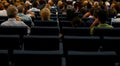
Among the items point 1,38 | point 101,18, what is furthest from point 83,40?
point 101,18

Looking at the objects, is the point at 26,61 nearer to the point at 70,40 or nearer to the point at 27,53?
the point at 27,53

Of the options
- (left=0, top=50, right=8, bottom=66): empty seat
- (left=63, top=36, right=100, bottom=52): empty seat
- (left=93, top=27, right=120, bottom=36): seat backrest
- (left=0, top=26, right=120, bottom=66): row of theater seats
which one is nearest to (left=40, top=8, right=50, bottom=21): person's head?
(left=0, top=26, right=120, bottom=66): row of theater seats

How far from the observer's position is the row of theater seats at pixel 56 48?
4289mm

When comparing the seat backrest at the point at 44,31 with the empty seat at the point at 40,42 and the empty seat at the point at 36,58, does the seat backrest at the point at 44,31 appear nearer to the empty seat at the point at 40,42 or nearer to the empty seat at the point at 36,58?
the empty seat at the point at 40,42

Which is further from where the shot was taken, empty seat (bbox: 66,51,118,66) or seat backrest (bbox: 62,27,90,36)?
seat backrest (bbox: 62,27,90,36)

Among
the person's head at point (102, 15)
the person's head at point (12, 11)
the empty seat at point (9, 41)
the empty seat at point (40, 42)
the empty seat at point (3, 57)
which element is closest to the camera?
the empty seat at point (3, 57)

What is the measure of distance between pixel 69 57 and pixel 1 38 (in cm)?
215

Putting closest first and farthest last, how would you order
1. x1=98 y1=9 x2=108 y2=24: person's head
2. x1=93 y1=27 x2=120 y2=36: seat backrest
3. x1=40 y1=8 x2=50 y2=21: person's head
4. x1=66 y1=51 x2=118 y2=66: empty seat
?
x1=66 y1=51 x2=118 y2=66: empty seat → x1=93 y1=27 x2=120 y2=36: seat backrest → x1=98 y1=9 x2=108 y2=24: person's head → x1=40 y1=8 x2=50 y2=21: person's head

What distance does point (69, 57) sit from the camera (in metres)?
4.31

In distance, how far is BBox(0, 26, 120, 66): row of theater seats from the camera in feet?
14.1

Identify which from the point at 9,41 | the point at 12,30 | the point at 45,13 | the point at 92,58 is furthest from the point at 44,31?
the point at 92,58

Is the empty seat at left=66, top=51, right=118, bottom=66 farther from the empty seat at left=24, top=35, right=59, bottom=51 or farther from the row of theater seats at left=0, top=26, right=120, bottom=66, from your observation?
the empty seat at left=24, top=35, right=59, bottom=51

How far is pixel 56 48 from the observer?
23.1 ft

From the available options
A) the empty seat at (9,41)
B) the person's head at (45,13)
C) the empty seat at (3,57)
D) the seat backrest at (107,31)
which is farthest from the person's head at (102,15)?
the empty seat at (3,57)
